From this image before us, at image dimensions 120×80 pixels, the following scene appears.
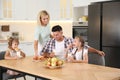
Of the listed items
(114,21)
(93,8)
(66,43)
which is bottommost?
(66,43)

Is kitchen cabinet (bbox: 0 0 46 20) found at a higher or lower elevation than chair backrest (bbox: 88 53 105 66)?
higher

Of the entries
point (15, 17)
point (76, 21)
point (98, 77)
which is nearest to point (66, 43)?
point (98, 77)

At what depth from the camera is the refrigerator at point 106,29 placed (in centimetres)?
397

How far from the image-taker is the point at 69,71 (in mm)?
2307

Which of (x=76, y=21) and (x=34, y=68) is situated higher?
(x=76, y=21)

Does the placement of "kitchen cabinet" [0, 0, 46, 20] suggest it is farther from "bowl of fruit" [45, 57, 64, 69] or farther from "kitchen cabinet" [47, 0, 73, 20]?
"bowl of fruit" [45, 57, 64, 69]

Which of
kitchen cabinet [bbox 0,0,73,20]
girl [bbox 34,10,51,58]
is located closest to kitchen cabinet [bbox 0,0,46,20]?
kitchen cabinet [bbox 0,0,73,20]

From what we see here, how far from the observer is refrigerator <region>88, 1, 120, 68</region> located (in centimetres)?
397

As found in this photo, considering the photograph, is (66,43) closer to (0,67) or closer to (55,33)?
(55,33)

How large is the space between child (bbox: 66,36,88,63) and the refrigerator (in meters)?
Result: 1.38

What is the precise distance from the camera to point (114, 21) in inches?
157

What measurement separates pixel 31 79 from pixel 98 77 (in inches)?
127

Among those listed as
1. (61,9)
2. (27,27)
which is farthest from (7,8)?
(61,9)

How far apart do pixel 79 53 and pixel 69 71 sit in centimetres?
55
